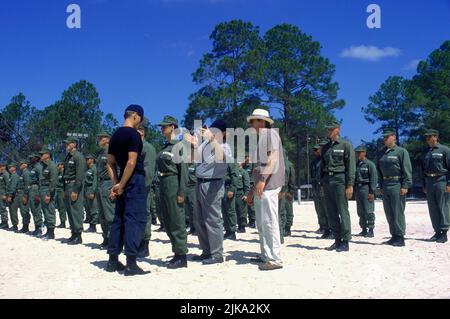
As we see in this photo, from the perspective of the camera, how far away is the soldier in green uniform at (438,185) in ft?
28.1

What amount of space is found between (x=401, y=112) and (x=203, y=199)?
42.7m

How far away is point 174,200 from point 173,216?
23cm

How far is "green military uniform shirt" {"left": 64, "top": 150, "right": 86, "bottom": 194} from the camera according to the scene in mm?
8898

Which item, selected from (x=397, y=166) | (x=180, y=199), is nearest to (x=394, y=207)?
(x=397, y=166)

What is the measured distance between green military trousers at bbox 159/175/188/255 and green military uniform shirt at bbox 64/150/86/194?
327 cm

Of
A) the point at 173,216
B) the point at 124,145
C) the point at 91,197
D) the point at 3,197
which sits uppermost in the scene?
the point at 124,145

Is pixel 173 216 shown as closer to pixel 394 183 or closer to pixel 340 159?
pixel 340 159

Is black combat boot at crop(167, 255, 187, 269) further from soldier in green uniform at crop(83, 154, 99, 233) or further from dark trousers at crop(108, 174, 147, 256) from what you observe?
soldier in green uniform at crop(83, 154, 99, 233)

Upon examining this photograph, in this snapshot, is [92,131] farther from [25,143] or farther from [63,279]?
[63,279]

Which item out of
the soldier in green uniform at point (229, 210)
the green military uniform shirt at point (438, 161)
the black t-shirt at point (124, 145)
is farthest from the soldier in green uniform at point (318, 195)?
the black t-shirt at point (124, 145)

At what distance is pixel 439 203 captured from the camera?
28.3 ft

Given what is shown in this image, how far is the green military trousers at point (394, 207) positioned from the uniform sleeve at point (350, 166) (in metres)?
1.31
